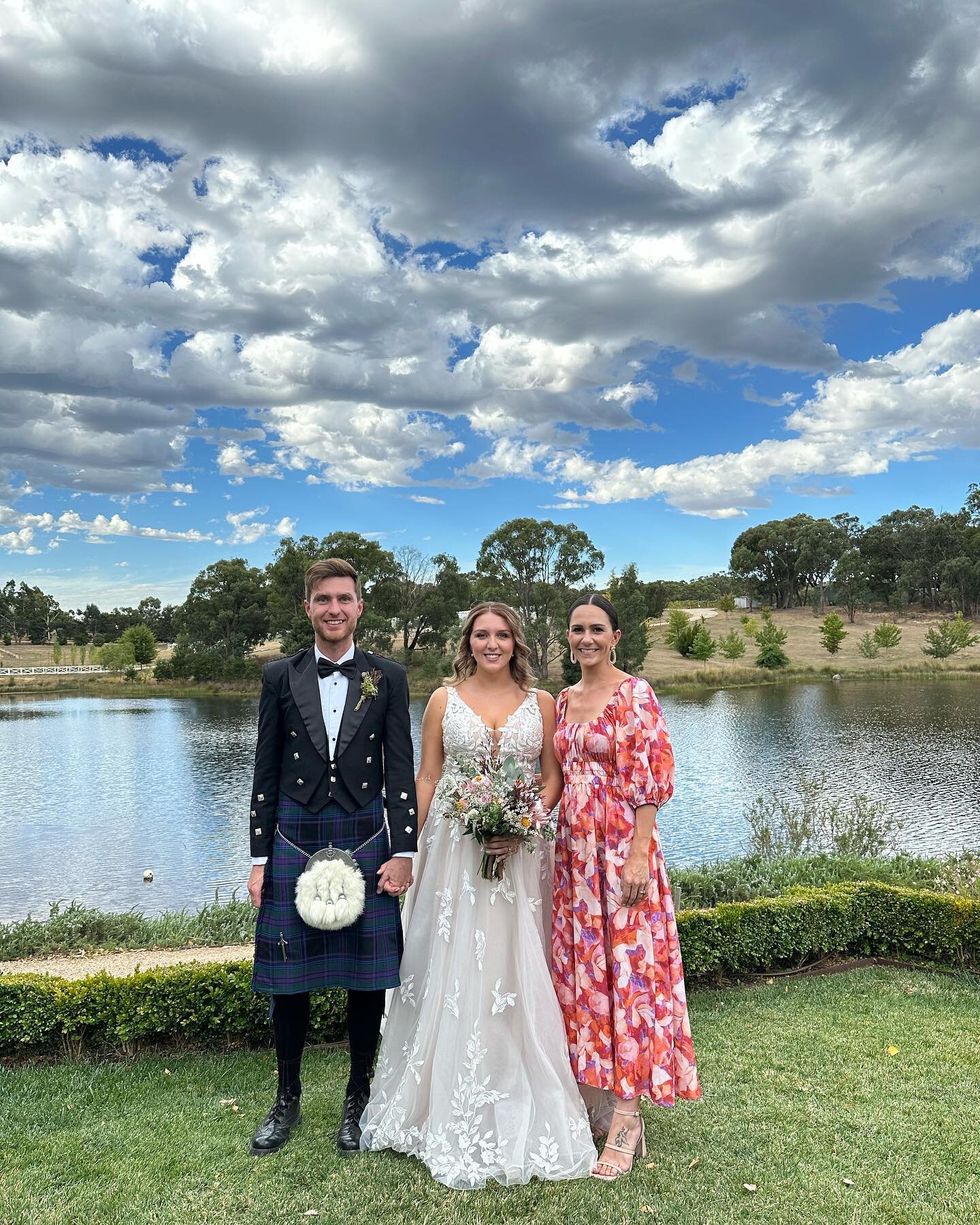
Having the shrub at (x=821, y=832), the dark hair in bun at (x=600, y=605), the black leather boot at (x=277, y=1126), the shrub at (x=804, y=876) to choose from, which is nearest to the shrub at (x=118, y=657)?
the shrub at (x=821, y=832)

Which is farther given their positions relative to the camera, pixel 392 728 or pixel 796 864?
pixel 796 864

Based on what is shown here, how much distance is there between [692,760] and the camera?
2156 centimetres

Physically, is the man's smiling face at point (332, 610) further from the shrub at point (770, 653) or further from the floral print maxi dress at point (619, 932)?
the shrub at point (770, 653)

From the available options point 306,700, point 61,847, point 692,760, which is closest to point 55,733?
point 61,847

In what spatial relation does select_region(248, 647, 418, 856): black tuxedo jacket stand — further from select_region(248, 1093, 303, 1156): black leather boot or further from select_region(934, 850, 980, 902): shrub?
select_region(934, 850, 980, 902): shrub

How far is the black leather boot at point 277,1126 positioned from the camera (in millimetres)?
3750

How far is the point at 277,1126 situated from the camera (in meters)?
3.82

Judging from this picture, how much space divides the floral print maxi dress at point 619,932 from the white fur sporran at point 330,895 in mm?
973

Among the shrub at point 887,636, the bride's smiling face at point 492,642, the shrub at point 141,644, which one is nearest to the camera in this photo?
the bride's smiling face at point 492,642

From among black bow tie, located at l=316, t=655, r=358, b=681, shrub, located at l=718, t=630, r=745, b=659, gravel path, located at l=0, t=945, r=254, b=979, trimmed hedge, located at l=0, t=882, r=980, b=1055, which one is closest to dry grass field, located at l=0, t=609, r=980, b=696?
shrub, located at l=718, t=630, r=745, b=659

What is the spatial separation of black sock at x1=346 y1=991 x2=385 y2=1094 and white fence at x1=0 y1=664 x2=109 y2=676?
6345 cm

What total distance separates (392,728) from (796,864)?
738 centimetres

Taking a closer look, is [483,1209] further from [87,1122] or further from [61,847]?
[61,847]

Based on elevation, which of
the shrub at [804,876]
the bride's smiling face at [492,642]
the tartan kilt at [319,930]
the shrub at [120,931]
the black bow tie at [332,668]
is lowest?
the shrub at [120,931]
